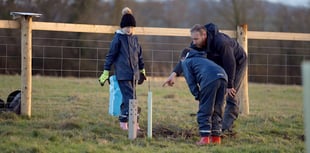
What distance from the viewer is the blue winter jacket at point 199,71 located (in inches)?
271

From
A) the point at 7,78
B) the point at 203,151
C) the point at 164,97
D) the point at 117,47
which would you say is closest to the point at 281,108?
the point at 164,97

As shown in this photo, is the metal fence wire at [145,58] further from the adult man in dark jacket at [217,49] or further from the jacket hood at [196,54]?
the jacket hood at [196,54]

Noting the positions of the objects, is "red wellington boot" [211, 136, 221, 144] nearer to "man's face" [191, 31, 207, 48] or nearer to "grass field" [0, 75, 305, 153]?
"grass field" [0, 75, 305, 153]

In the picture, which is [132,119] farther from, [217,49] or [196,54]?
[217,49]

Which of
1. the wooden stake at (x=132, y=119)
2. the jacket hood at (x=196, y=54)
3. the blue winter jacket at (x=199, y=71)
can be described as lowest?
the wooden stake at (x=132, y=119)

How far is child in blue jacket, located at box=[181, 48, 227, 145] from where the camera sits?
22.6 ft

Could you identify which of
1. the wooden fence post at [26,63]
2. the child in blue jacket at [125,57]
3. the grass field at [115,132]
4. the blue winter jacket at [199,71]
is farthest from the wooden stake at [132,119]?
the wooden fence post at [26,63]

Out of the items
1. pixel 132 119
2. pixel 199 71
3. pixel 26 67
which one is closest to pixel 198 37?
pixel 199 71

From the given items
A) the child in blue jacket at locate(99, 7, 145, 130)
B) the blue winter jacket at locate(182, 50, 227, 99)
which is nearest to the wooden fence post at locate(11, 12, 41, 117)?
the child in blue jacket at locate(99, 7, 145, 130)

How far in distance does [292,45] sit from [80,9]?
1008 cm

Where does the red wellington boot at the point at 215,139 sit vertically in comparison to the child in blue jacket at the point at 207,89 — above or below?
below

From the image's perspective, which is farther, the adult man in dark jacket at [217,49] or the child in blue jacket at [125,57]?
the child in blue jacket at [125,57]

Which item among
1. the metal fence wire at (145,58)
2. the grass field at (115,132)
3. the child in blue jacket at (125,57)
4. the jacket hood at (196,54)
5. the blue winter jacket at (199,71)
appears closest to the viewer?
the grass field at (115,132)

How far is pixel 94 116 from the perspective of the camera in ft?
31.9
